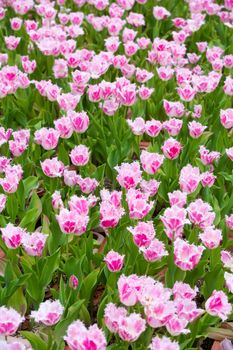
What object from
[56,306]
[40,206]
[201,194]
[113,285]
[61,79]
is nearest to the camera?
[56,306]

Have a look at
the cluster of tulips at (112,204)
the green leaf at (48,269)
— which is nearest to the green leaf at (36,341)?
the cluster of tulips at (112,204)

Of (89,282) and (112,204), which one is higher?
(112,204)

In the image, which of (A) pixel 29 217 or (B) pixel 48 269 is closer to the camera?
(B) pixel 48 269

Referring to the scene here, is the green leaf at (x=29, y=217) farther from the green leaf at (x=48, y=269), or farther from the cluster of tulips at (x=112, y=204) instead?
the green leaf at (x=48, y=269)

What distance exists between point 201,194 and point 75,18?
64.5 inches

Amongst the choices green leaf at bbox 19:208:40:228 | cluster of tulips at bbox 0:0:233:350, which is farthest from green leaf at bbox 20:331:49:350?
green leaf at bbox 19:208:40:228

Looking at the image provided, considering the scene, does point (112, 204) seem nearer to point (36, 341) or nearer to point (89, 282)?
point (89, 282)

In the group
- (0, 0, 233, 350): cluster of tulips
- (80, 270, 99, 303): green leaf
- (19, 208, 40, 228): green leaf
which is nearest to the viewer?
(0, 0, 233, 350): cluster of tulips

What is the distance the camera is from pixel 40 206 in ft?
7.63

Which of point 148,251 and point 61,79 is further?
point 61,79

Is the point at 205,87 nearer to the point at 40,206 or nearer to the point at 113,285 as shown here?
the point at 40,206

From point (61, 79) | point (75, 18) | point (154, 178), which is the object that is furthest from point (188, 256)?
point (75, 18)

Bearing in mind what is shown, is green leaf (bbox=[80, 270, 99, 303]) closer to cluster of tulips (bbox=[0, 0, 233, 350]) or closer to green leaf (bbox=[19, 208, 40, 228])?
cluster of tulips (bbox=[0, 0, 233, 350])

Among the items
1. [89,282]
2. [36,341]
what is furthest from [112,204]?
[36,341]
